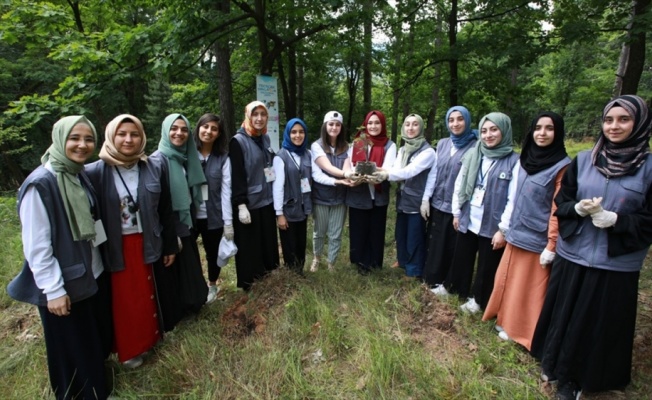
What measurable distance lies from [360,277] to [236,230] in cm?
154

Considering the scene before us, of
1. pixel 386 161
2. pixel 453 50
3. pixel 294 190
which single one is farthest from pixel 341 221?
pixel 453 50

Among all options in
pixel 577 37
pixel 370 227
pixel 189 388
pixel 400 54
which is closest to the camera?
pixel 189 388

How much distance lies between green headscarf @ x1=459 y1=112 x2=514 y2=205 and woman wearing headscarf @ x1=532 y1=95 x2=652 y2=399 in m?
0.70

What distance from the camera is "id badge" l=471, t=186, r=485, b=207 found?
3.22m

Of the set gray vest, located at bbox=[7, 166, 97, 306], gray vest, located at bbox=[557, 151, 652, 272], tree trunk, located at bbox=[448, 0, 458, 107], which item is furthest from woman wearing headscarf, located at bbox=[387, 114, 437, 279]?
tree trunk, located at bbox=[448, 0, 458, 107]

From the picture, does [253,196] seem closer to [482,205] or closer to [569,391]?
[482,205]

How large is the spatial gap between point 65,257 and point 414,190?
127 inches

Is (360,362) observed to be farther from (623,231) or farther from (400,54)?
(400,54)

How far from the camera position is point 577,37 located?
5230mm

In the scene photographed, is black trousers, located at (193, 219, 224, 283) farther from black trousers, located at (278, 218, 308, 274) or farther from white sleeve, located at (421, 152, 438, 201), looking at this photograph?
white sleeve, located at (421, 152, 438, 201)

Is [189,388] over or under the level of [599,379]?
under

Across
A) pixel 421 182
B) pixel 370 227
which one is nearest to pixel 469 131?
pixel 421 182

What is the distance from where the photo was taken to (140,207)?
2.58 m

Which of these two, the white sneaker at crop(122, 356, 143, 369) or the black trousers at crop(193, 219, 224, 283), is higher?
the black trousers at crop(193, 219, 224, 283)
